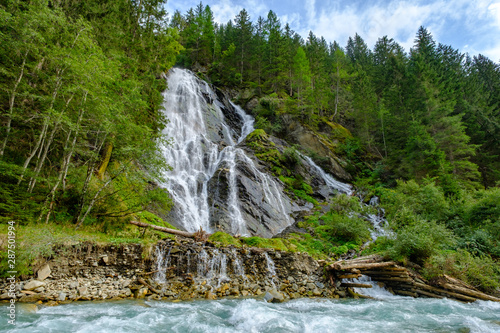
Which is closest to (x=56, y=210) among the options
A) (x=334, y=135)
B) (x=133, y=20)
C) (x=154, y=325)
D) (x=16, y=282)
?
(x=16, y=282)

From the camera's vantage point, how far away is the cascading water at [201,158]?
15867 millimetres

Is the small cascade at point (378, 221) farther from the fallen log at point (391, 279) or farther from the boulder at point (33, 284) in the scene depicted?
the boulder at point (33, 284)

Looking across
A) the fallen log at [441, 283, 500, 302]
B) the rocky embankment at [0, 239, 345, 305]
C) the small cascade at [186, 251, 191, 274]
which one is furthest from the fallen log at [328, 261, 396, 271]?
the small cascade at [186, 251, 191, 274]

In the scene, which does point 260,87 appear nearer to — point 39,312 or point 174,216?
point 174,216

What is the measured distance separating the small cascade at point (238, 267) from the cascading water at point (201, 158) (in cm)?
563

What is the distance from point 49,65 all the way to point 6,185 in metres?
4.73

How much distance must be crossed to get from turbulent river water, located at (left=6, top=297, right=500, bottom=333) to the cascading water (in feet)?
21.6

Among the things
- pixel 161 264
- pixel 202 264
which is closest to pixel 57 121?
pixel 161 264

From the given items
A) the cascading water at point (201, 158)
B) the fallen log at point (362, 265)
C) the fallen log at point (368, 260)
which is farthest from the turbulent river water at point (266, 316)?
the cascading water at point (201, 158)

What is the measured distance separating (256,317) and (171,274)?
3744 millimetres

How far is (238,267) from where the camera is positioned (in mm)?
9164

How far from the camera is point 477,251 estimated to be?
10719mm

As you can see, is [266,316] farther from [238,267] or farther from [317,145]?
[317,145]

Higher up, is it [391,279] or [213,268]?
[213,268]
